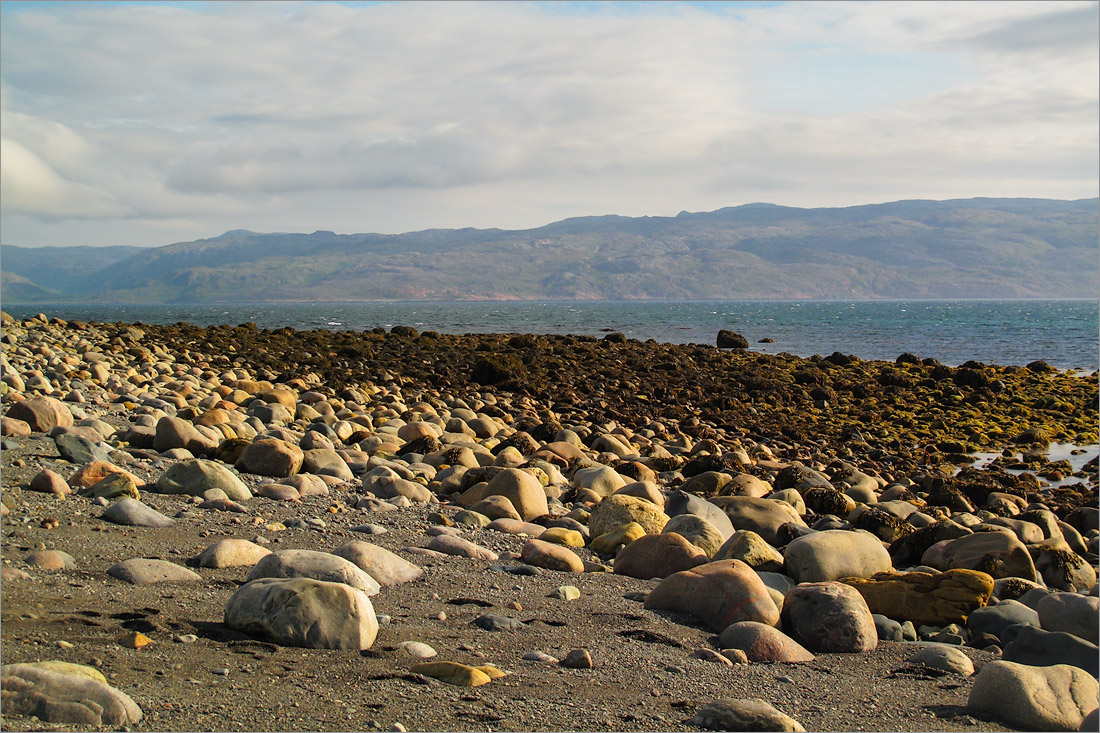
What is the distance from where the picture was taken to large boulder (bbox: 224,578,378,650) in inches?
152

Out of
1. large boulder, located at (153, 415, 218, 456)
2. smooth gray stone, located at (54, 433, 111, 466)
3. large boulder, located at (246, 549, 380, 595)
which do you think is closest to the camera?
large boulder, located at (246, 549, 380, 595)

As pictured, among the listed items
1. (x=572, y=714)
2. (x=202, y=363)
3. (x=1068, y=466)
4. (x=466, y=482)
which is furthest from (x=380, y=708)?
(x=202, y=363)

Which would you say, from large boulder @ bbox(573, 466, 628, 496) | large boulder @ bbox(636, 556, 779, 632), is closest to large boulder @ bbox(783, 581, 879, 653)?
large boulder @ bbox(636, 556, 779, 632)

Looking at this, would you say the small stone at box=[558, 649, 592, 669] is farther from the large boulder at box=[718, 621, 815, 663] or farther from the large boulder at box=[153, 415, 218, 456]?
the large boulder at box=[153, 415, 218, 456]

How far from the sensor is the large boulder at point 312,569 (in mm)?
4547

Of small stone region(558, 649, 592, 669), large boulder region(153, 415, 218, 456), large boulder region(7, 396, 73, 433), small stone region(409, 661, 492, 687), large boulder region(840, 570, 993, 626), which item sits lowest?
large boulder region(840, 570, 993, 626)

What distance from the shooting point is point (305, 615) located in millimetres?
3889

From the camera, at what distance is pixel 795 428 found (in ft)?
55.7

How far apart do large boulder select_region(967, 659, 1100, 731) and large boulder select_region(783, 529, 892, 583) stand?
6.70ft

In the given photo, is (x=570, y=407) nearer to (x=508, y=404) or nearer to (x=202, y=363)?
(x=508, y=404)

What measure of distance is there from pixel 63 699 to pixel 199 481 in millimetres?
4045

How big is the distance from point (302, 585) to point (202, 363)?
20.5 m

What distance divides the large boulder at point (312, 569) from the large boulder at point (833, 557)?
299 centimetres

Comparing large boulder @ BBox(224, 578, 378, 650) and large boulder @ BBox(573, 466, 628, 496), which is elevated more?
large boulder @ BBox(224, 578, 378, 650)
